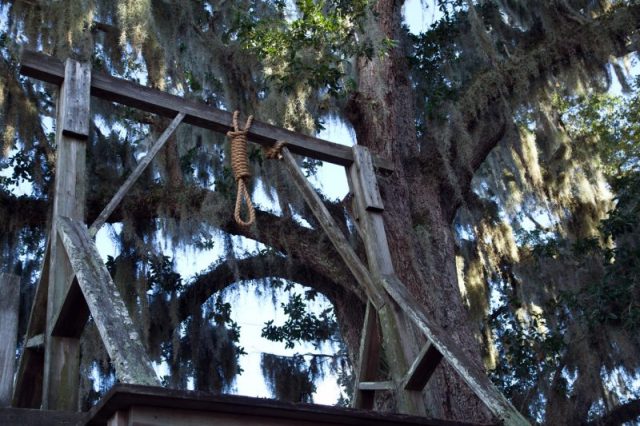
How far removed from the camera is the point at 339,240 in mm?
4926

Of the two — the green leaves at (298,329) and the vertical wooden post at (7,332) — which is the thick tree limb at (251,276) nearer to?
the green leaves at (298,329)

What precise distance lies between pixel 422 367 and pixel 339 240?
99cm

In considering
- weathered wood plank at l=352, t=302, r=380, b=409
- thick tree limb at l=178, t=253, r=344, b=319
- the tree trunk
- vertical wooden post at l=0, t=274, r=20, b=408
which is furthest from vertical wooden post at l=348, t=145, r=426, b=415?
vertical wooden post at l=0, t=274, r=20, b=408

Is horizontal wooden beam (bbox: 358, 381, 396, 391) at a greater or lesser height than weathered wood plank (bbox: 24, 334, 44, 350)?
lesser

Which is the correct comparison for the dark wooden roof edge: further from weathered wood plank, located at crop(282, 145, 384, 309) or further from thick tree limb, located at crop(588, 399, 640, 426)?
thick tree limb, located at crop(588, 399, 640, 426)

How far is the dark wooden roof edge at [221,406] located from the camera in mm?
2619

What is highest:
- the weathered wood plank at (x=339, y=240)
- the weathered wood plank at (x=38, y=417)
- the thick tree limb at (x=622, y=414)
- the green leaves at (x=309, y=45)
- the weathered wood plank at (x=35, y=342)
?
the green leaves at (x=309, y=45)

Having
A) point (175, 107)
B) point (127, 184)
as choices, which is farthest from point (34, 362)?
point (175, 107)

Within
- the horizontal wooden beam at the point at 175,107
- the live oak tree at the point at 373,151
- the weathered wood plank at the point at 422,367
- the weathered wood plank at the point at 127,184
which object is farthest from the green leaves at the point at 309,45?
the weathered wood plank at the point at 422,367

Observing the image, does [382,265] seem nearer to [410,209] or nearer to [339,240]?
[339,240]

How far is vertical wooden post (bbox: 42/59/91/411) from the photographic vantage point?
11.7ft

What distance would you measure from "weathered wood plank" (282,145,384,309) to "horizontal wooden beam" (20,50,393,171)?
14cm

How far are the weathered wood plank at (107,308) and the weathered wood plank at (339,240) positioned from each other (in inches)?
60.9

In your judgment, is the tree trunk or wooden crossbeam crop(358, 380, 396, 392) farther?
the tree trunk
